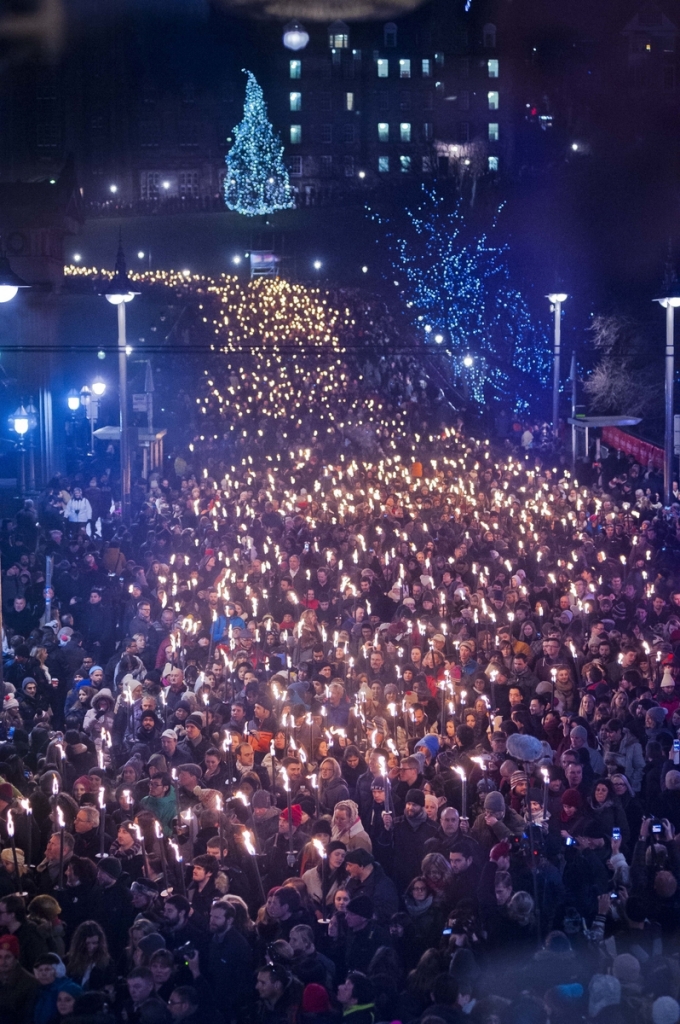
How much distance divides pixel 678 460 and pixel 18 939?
2827 centimetres

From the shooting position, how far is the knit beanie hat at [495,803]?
934 centimetres

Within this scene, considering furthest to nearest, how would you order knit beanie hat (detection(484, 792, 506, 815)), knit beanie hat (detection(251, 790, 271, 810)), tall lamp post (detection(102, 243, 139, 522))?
tall lamp post (detection(102, 243, 139, 522)), knit beanie hat (detection(251, 790, 271, 810)), knit beanie hat (detection(484, 792, 506, 815))

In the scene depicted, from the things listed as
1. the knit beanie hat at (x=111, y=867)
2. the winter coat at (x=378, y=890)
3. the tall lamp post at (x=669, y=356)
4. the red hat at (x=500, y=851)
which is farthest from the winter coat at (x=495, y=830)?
the tall lamp post at (x=669, y=356)

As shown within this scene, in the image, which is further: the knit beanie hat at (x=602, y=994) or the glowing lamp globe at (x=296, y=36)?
the glowing lamp globe at (x=296, y=36)

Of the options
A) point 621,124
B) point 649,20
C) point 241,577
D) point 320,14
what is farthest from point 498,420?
point 320,14

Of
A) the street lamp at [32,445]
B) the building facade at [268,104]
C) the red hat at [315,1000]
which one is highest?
the building facade at [268,104]

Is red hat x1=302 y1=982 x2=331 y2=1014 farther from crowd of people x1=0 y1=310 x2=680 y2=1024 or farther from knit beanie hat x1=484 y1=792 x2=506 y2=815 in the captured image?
knit beanie hat x1=484 y1=792 x2=506 y2=815

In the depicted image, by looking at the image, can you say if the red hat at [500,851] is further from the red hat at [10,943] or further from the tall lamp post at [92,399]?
the tall lamp post at [92,399]

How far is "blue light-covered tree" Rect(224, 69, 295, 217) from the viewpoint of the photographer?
6956 cm

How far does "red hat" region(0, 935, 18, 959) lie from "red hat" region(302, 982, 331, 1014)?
1.69 meters

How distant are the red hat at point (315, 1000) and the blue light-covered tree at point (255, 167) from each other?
62.9 meters

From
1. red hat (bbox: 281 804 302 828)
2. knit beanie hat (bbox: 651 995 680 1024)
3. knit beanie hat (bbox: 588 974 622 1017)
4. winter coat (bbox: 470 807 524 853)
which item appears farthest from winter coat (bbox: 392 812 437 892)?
knit beanie hat (bbox: 651 995 680 1024)

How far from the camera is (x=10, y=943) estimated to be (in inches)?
292

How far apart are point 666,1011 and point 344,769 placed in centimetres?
449
